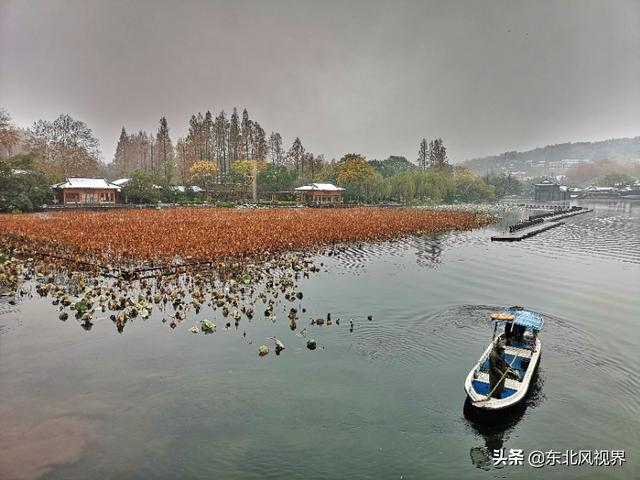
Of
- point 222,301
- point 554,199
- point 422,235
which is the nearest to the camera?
point 222,301

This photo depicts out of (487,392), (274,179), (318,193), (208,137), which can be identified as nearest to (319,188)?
(318,193)

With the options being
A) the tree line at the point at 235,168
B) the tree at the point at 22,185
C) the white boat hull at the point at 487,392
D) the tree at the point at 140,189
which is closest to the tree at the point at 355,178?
the tree line at the point at 235,168

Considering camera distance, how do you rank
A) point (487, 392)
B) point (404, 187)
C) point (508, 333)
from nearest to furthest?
point (487, 392) < point (508, 333) < point (404, 187)

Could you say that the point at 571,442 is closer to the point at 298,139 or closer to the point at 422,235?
the point at 422,235

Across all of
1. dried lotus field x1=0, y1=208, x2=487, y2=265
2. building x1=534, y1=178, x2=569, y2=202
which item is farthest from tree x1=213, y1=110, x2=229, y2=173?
building x1=534, y1=178, x2=569, y2=202

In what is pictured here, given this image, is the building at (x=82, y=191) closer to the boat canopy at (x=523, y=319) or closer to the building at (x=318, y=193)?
the building at (x=318, y=193)

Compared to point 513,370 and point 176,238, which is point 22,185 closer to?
point 176,238

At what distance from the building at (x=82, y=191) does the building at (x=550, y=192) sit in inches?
5039

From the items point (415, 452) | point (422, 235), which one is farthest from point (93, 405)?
point (422, 235)

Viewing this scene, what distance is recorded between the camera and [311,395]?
36.1 ft

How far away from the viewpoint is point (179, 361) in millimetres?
12852

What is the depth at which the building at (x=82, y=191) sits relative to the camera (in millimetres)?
73438

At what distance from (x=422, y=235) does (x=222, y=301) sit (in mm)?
29516

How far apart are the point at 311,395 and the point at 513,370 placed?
16.4 feet
